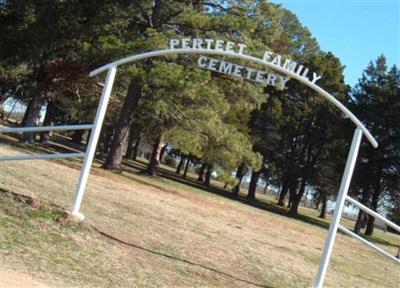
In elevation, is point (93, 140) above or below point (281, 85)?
below

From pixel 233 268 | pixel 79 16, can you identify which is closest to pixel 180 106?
pixel 79 16

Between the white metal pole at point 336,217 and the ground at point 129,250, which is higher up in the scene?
the white metal pole at point 336,217

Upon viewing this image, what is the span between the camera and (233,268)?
889 cm

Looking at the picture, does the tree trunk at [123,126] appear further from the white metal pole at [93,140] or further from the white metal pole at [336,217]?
the white metal pole at [336,217]

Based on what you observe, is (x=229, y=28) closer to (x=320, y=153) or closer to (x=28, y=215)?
(x=28, y=215)

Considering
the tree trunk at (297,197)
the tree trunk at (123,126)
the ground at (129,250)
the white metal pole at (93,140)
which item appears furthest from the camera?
the tree trunk at (297,197)

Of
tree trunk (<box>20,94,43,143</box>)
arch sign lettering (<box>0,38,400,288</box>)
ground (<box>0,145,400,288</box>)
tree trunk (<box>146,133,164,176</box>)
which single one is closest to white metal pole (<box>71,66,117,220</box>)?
arch sign lettering (<box>0,38,400,288</box>)

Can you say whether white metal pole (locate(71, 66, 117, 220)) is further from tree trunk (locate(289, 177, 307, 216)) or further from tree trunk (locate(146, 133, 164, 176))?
tree trunk (locate(289, 177, 307, 216))

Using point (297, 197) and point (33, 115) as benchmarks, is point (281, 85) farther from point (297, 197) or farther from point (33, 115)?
point (297, 197)

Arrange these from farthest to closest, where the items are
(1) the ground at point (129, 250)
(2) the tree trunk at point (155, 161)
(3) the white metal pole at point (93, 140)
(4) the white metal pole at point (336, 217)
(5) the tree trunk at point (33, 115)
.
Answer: (2) the tree trunk at point (155, 161), (5) the tree trunk at point (33, 115), (3) the white metal pole at point (93, 140), (4) the white metal pole at point (336, 217), (1) the ground at point (129, 250)

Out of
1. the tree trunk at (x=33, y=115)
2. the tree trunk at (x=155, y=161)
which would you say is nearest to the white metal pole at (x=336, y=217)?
the tree trunk at (x=33, y=115)

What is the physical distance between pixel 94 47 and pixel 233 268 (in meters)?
14.9

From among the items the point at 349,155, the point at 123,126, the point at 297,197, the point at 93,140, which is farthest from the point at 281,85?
the point at 297,197

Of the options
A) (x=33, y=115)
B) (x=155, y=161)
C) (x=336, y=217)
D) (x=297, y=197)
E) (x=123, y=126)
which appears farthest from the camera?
(x=297, y=197)
